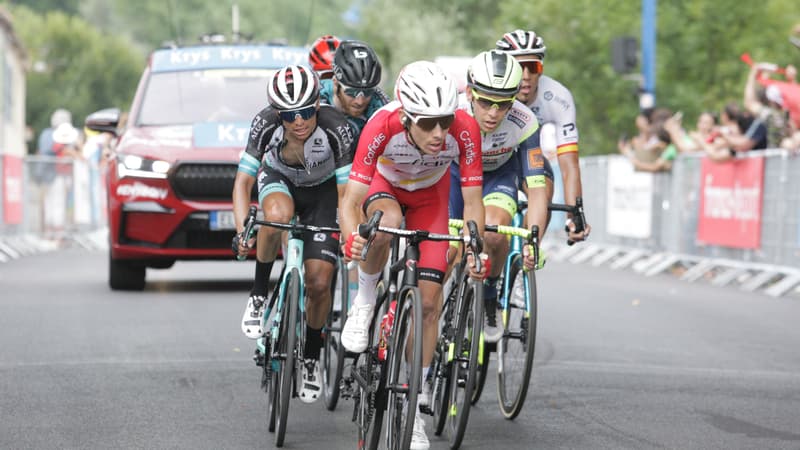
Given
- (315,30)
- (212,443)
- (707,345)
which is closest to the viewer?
(212,443)

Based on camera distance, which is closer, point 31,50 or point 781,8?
point 781,8

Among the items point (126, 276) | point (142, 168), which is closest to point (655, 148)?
point (126, 276)

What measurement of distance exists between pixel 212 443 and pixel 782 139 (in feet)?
37.5

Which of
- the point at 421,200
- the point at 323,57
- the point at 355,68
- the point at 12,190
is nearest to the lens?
the point at 421,200

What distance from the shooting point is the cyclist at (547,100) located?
8.73 meters

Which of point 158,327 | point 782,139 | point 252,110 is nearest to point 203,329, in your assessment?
point 158,327

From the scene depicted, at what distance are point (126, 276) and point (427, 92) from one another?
30.3 feet

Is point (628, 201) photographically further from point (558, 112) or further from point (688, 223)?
point (558, 112)

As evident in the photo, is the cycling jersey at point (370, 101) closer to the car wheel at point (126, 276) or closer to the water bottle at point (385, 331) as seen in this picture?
the water bottle at point (385, 331)

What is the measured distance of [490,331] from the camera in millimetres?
8391

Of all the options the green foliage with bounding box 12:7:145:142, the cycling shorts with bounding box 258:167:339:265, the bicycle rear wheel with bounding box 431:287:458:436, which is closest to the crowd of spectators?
the cycling shorts with bounding box 258:167:339:265

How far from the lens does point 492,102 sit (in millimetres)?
7332

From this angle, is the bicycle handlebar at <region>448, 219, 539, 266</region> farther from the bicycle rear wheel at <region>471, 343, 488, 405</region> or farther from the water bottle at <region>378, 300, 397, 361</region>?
the bicycle rear wheel at <region>471, 343, 488, 405</region>

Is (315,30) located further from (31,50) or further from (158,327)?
(158,327)
